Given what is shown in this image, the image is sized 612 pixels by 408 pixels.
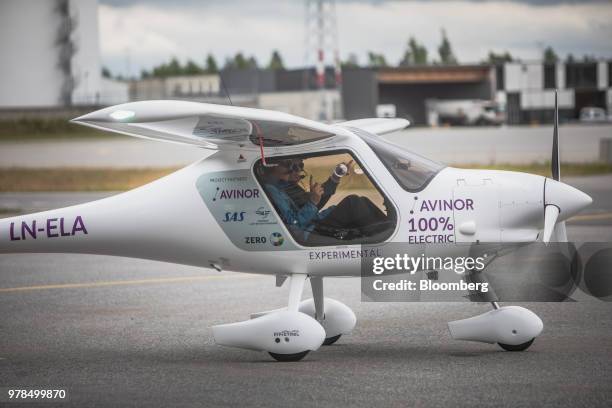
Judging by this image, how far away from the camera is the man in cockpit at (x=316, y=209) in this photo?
8.95m

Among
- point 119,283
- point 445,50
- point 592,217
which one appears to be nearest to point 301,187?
point 119,283

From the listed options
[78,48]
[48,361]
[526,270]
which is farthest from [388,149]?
[78,48]

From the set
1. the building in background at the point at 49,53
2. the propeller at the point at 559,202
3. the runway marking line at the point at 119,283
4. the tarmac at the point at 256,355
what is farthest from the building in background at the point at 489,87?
the propeller at the point at 559,202

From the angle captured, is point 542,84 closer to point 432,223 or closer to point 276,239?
point 432,223

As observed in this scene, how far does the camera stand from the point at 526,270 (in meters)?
14.0

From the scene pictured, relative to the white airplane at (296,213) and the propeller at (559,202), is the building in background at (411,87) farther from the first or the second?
the propeller at (559,202)

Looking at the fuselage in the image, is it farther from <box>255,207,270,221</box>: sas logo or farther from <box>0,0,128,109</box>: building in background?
<box>0,0,128,109</box>: building in background

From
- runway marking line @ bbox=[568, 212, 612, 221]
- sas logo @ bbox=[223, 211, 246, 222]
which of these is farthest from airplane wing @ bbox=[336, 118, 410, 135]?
runway marking line @ bbox=[568, 212, 612, 221]

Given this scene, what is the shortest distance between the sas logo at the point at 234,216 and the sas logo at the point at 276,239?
1.12 ft

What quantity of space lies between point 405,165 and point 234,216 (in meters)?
1.67

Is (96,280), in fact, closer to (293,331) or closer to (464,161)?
(293,331)

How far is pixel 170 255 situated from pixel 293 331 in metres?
1.56

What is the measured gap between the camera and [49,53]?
89000mm

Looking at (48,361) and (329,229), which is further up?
(329,229)
